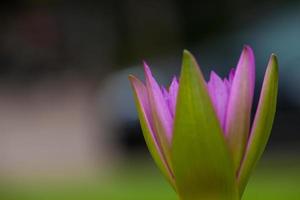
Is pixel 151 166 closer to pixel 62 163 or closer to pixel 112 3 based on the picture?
pixel 62 163

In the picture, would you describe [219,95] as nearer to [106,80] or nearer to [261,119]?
[261,119]

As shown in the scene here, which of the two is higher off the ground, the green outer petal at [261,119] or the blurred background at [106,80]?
the blurred background at [106,80]

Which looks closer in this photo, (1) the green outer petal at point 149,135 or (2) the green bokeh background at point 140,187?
(1) the green outer petal at point 149,135

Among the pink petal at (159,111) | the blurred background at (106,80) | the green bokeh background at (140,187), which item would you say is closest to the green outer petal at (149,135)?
the pink petal at (159,111)

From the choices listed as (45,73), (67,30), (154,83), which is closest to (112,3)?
(67,30)

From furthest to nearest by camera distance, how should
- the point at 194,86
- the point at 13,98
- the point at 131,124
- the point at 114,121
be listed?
the point at 13,98
the point at 114,121
the point at 131,124
the point at 194,86

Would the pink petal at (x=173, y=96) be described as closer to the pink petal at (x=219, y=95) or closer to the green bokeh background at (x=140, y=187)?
the pink petal at (x=219, y=95)

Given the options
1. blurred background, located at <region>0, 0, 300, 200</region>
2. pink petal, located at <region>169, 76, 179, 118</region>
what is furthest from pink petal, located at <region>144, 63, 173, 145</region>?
blurred background, located at <region>0, 0, 300, 200</region>

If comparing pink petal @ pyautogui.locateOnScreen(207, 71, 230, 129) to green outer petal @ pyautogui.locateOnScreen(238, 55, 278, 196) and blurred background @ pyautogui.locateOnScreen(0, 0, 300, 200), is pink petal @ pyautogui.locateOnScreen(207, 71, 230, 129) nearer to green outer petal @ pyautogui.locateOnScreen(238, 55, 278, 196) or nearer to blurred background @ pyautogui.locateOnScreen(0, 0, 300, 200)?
green outer petal @ pyautogui.locateOnScreen(238, 55, 278, 196)
